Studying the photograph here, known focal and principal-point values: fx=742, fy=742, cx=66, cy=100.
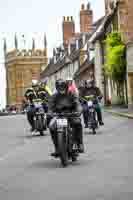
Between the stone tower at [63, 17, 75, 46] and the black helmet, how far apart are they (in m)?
98.1

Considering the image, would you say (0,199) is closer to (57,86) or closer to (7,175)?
(7,175)

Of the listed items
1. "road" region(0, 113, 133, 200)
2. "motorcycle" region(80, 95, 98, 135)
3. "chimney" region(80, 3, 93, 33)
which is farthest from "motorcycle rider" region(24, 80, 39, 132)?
"chimney" region(80, 3, 93, 33)

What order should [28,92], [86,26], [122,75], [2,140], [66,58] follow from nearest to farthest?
1. [2,140]
2. [28,92]
3. [122,75]
4. [86,26]
5. [66,58]

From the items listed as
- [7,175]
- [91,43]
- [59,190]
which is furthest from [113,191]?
[91,43]

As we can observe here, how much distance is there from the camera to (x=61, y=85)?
14320 millimetres

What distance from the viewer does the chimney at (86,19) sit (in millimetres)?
98438

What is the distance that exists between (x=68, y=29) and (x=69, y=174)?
102m

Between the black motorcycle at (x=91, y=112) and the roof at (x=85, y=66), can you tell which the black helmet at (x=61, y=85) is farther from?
the roof at (x=85, y=66)

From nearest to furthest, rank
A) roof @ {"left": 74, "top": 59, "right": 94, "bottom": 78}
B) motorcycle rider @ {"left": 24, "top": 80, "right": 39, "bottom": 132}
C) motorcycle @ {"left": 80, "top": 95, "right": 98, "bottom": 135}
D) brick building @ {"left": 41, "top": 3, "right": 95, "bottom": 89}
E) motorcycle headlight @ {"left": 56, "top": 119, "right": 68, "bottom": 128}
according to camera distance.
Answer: motorcycle headlight @ {"left": 56, "top": 119, "right": 68, "bottom": 128} → motorcycle @ {"left": 80, "top": 95, "right": 98, "bottom": 135} → motorcycle rider @ {"left": 24, "top": 80, "right": 39, "bottom": 132} → roof @ {"left": 74, "top": 59, "right": 94, "bottom": 78} → brick building @ {"left": 41, "top": 3, "right": 95, "bottom": 89}

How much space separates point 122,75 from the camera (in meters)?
61.8

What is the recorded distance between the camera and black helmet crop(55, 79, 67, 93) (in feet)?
46.8

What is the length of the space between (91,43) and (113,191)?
76925 millimetres

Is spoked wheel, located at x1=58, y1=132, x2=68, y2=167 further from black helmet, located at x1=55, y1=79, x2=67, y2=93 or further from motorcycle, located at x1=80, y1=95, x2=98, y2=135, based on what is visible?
motorcycle, located at x1=80, y1=95, x2=98, y2=135

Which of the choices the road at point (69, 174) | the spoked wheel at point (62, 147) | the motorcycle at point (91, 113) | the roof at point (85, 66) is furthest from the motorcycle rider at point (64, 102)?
the roof at point (85, 66)
